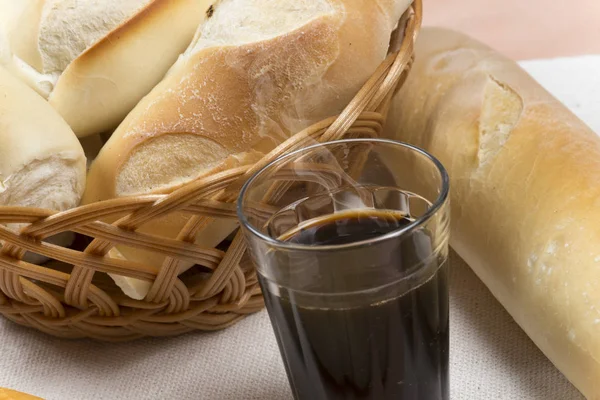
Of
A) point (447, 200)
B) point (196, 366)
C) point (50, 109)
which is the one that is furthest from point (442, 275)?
point (50, 109)

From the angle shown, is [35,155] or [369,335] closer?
[369,335]

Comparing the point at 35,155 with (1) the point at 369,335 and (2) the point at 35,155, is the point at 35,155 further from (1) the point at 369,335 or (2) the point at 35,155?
(1) the point at 369,335

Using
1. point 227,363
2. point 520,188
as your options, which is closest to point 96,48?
point 227,363

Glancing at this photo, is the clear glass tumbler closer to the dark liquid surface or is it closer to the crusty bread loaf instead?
the dark liquid surface

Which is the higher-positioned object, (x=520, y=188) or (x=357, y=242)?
(x=357, y=242)

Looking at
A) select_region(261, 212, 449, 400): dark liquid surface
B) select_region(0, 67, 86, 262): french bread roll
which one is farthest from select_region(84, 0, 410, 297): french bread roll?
select_region(261, 212, 449, 400): dark liquid surface

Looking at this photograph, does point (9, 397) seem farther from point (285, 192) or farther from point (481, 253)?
point (481, 253)

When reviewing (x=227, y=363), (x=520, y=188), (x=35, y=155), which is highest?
(x=35, y=155)
